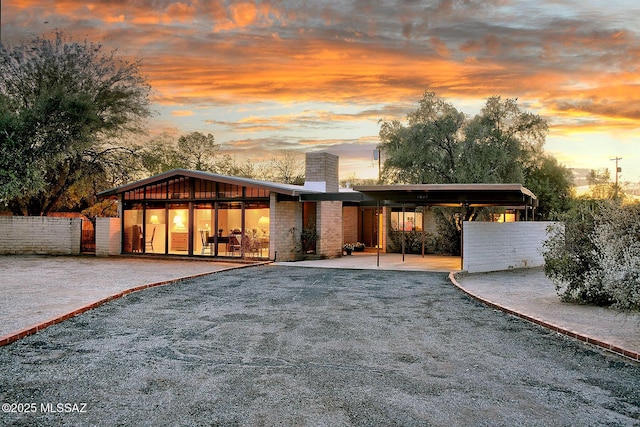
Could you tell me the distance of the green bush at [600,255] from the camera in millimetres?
6508

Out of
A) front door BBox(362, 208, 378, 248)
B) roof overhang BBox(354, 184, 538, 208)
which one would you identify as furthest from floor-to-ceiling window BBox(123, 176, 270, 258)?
front door BBox(362, 208, 378, 248)

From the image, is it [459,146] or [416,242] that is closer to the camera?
[416,242]

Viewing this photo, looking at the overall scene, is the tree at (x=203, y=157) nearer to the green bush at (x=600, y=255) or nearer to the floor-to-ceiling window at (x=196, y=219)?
the floor-to-ceiling window at (x=196, y=219)

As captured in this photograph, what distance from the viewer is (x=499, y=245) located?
14750mm

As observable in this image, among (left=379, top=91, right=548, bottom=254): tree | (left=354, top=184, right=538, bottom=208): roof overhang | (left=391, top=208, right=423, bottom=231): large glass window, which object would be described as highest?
(left=379, top=91, right=548, bottom=254): tree

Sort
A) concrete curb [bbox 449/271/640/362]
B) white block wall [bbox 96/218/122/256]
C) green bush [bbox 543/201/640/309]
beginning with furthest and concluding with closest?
white block wall [bbox 96/218/122/256], green bush [bbox 543/201/640/309], concrete curb [bbox 449/271/640/362]

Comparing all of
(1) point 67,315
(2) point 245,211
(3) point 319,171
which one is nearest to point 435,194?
(3) point 319,171

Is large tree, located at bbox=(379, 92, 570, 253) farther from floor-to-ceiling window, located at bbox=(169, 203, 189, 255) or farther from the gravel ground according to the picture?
the gravel ground

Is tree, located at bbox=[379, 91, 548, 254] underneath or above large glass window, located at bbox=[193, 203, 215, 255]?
above

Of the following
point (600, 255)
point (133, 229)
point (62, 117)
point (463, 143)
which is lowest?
point (600, 255)

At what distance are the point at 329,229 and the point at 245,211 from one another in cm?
351

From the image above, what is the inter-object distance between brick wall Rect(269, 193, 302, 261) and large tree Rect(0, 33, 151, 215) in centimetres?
744

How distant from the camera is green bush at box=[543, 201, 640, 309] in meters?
6.51

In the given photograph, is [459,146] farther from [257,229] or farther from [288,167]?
[288,167]
